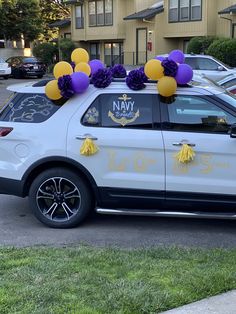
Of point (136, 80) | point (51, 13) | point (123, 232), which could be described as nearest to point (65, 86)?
point (136, 80)

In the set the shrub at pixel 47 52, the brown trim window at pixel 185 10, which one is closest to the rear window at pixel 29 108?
the brown trim window at pixel 185 10

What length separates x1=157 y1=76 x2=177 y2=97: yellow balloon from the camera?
587 centimetres

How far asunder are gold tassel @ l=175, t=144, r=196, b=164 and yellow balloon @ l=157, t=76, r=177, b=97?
0.62 m

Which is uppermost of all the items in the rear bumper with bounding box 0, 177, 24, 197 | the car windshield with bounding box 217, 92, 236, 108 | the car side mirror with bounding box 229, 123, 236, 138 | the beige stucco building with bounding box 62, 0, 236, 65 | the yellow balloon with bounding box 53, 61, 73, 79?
the beige stucco building with bounding box 62, 0, 236, 65

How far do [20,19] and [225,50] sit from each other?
2223cm

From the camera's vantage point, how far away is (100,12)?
136 ft

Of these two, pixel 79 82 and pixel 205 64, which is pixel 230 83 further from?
pixel 79 82

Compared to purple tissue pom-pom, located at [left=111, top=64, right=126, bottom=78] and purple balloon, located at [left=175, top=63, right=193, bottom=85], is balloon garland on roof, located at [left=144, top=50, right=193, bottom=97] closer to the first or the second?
purple balloon, located at [left=175, top=63, right=193, bottom=85]

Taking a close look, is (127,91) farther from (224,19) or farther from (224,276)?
(224,19)

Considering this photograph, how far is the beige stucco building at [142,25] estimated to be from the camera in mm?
34188

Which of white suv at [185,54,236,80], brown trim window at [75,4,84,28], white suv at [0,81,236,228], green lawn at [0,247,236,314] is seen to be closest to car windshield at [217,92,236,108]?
white suv at [0,81,236,228]

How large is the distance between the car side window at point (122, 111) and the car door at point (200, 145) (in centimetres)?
19

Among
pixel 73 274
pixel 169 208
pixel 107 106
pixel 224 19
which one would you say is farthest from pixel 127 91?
pixel 224 19

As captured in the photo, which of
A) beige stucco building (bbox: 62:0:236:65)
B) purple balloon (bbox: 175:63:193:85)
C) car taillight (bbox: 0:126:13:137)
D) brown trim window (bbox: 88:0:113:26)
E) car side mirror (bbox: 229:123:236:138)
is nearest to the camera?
car side mirror (bbox: 229:123:236:138)
